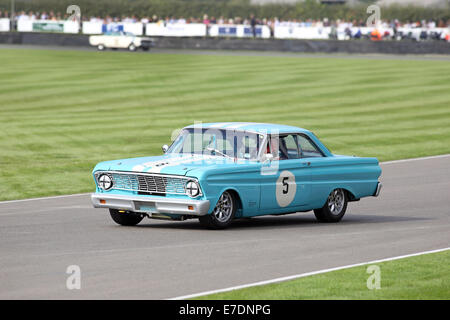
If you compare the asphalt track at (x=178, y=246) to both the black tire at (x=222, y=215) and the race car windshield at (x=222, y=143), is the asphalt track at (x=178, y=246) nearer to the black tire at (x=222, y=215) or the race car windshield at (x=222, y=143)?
the black tire at (x=222, y=215)

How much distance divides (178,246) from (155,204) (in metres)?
1.22

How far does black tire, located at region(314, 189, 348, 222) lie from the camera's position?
44.4 ft

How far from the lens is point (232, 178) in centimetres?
1207

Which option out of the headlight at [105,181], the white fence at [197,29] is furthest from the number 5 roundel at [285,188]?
the white fence at [197,29]

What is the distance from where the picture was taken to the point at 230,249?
34.8 ft

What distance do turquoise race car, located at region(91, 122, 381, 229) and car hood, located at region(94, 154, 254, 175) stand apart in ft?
0.04

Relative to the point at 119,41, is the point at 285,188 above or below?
below

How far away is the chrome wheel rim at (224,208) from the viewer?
12.1m

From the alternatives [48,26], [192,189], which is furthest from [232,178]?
[48,26]

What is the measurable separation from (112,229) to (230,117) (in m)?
19.1

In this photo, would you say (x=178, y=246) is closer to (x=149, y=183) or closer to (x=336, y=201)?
(x=149, y=183)

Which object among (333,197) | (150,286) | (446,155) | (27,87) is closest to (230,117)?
(446,155)

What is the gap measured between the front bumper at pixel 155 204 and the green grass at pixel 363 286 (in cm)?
271
